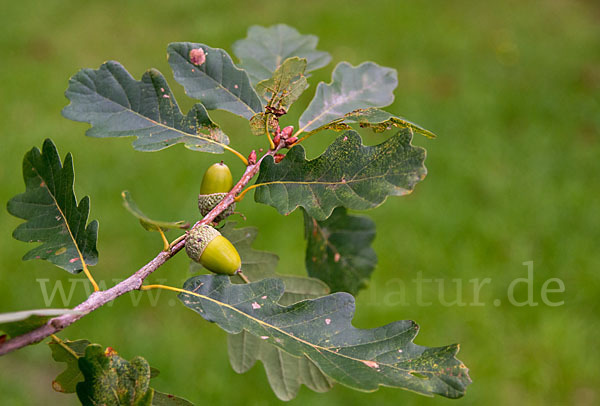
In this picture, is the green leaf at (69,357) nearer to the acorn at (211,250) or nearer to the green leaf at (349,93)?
the acorn at (211,250)

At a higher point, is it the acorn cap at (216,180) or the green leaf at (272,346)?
the acorn cap at (216,180)

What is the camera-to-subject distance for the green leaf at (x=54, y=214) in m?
0.86

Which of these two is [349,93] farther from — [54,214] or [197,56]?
[54,214]

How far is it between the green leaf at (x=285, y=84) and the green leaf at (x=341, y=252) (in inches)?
11.8

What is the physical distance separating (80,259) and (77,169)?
2641 millimetres

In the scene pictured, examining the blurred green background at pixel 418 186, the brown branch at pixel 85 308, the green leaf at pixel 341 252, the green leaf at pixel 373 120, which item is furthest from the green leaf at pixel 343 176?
the blurred green background at pixel 418 186

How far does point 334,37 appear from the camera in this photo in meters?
4.52

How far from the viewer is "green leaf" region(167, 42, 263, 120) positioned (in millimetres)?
998

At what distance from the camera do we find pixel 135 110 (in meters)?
0.97

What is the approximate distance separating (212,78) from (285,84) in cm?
16

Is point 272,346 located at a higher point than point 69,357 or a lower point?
lower

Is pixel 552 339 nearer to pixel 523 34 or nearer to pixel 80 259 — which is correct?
pixel 80 259

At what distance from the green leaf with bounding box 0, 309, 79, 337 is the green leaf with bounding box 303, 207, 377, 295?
1.92ft

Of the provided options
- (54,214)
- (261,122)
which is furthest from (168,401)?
(261,122)
